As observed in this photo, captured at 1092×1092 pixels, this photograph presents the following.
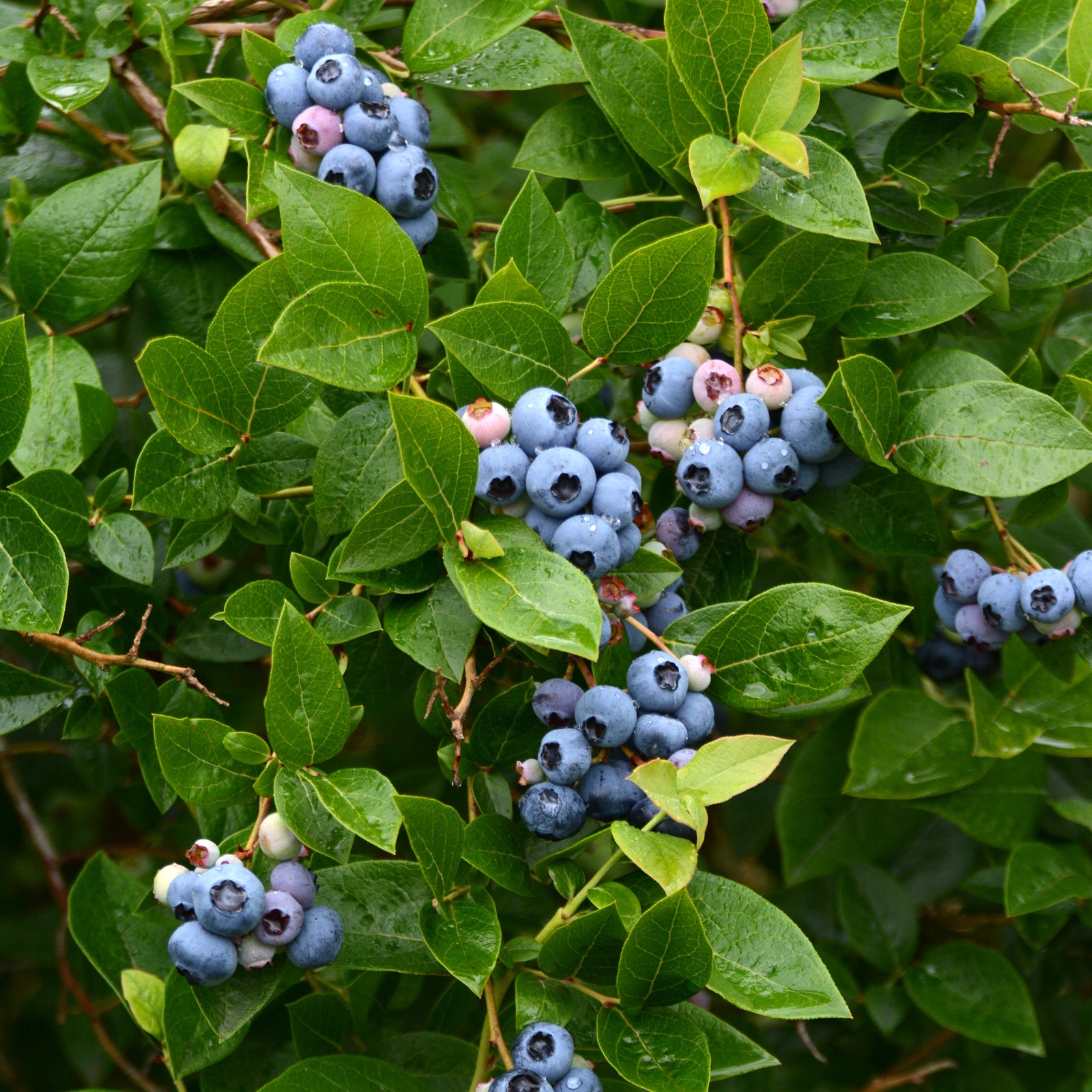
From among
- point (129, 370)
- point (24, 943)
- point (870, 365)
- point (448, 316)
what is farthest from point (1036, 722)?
point (24, 943)

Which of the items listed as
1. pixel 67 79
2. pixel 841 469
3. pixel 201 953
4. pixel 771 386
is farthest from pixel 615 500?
pixel 67 79

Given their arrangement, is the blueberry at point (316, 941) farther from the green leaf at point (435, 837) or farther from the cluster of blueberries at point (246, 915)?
the green leaf at point (435, 837)

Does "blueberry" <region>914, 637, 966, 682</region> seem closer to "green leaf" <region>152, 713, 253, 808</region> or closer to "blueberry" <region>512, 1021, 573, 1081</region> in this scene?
"blueberry" <region>512, 1021, 573, 1081</region>

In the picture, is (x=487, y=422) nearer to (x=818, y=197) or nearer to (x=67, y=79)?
(x=818, y=197)

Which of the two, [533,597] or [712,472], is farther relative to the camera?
[712,472]

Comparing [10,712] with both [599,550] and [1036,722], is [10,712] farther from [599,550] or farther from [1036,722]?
[1036,722]
